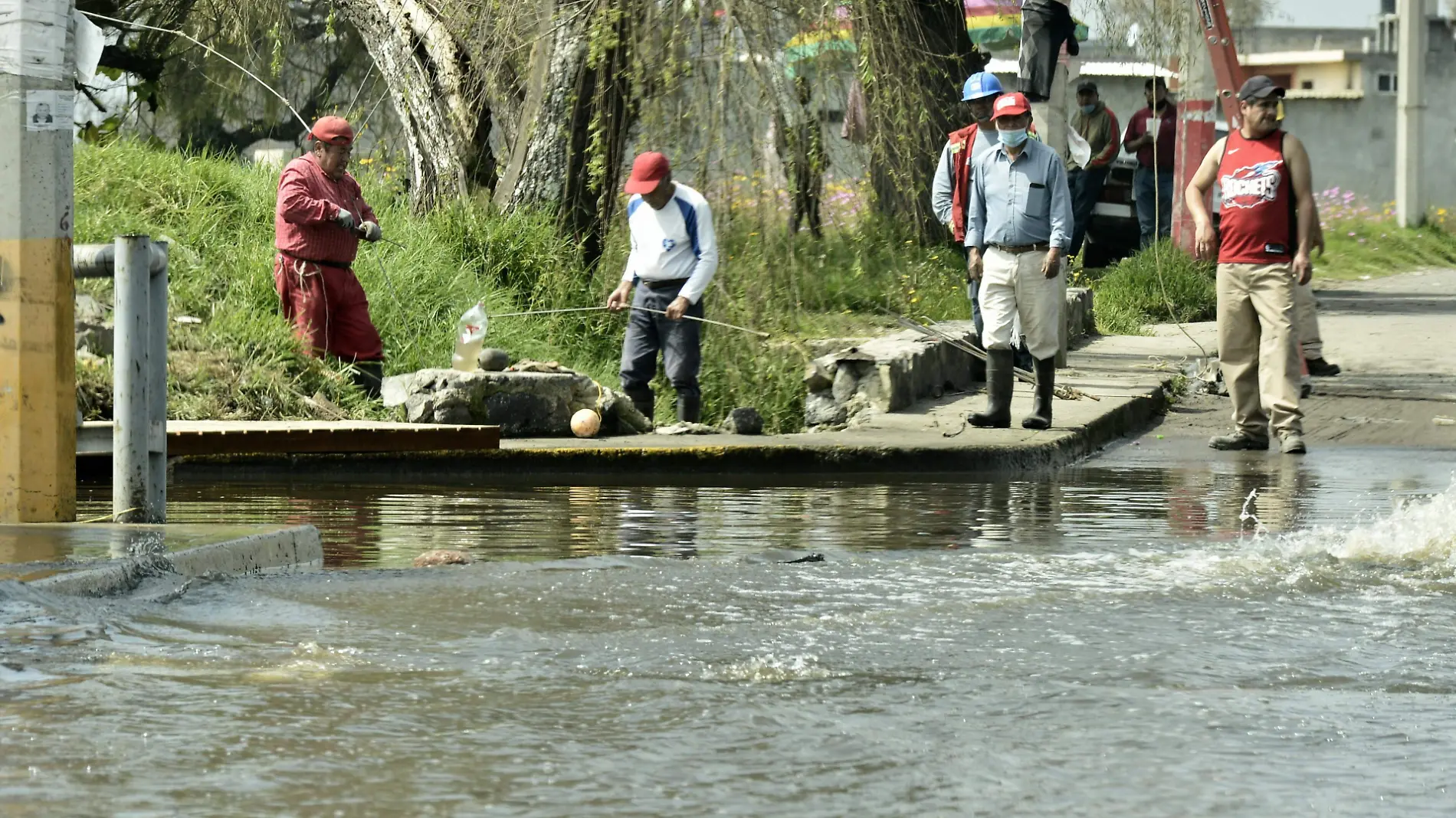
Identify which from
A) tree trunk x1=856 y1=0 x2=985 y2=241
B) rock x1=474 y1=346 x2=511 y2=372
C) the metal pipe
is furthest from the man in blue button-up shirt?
the metal pipe

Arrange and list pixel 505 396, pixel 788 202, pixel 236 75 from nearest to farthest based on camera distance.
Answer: pixel 505 396 < pixel 788 202 < pixel 236 75

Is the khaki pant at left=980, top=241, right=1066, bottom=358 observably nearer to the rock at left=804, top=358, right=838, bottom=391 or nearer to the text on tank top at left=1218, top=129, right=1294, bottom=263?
the text on tank top at left=1218, top=129, right=1294, bottom=263

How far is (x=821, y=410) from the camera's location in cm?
1205

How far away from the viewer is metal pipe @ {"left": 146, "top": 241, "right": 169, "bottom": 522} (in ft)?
21.8

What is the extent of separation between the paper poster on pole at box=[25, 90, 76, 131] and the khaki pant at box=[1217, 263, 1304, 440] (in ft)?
21.2

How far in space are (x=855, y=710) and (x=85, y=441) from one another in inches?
129

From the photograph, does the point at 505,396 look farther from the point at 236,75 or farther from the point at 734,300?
the point at 236,75

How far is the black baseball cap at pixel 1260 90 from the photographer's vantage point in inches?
416

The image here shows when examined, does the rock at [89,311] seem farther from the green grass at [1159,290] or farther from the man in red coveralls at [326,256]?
the green grass at [1159,290]

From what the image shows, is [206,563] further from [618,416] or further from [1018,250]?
[1018,250]

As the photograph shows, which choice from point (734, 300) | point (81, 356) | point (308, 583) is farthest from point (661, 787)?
point (734, 300)

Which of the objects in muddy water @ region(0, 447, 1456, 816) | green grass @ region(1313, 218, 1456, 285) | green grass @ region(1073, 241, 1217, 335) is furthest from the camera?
green grass @ region(1313, 218, 1456, 285)

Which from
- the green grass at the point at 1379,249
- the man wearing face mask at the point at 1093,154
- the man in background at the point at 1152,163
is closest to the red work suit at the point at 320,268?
the man wearing face mask at the point at 1093,154

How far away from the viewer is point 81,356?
1092cm
